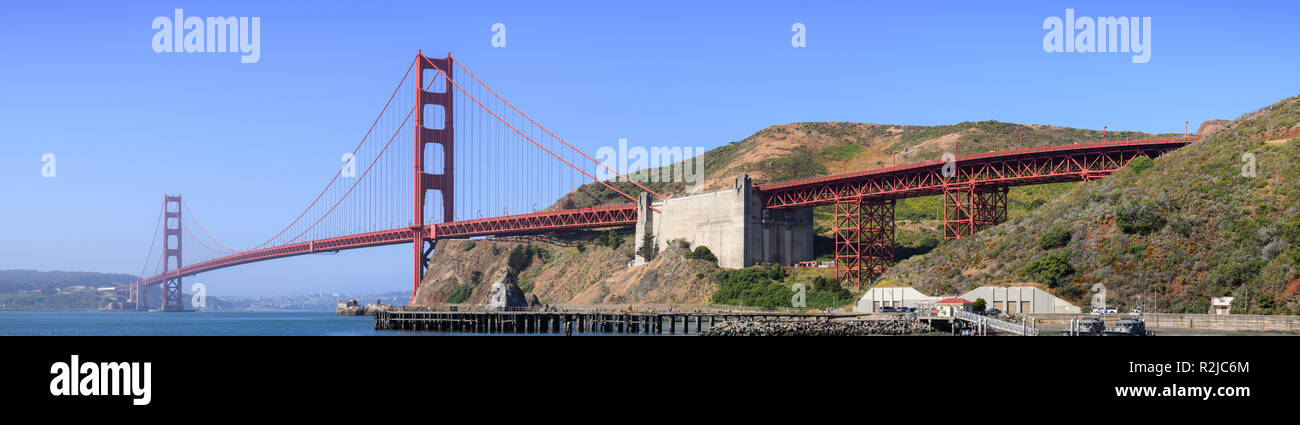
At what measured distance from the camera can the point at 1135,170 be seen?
276 feet

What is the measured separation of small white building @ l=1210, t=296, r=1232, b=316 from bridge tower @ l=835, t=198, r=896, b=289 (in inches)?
1319

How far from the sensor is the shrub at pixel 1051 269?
247ft

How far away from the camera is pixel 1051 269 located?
248 feet

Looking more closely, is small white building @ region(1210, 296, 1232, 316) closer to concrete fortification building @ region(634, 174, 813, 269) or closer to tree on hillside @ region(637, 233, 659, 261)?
concrete fortification building @ region(634, 174, 813, 269)

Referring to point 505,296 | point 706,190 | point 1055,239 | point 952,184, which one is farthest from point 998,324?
point 706,190

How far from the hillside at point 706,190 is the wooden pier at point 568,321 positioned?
16383 mm

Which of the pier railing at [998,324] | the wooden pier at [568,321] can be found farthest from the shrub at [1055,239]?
the pier railing at [998,324]

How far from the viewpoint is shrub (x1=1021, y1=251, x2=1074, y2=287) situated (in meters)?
75.4

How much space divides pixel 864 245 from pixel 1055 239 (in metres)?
26.3

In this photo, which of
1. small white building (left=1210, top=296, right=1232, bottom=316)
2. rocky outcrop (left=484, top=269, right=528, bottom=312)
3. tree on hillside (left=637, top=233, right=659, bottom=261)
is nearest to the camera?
small white building (left=1210, top=296, right=1232, bottom=316)

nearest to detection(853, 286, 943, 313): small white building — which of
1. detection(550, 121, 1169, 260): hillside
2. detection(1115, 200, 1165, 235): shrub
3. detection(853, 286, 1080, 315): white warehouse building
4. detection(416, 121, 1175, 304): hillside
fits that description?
detection(853, 286, 1080, 315): white warehouse building
